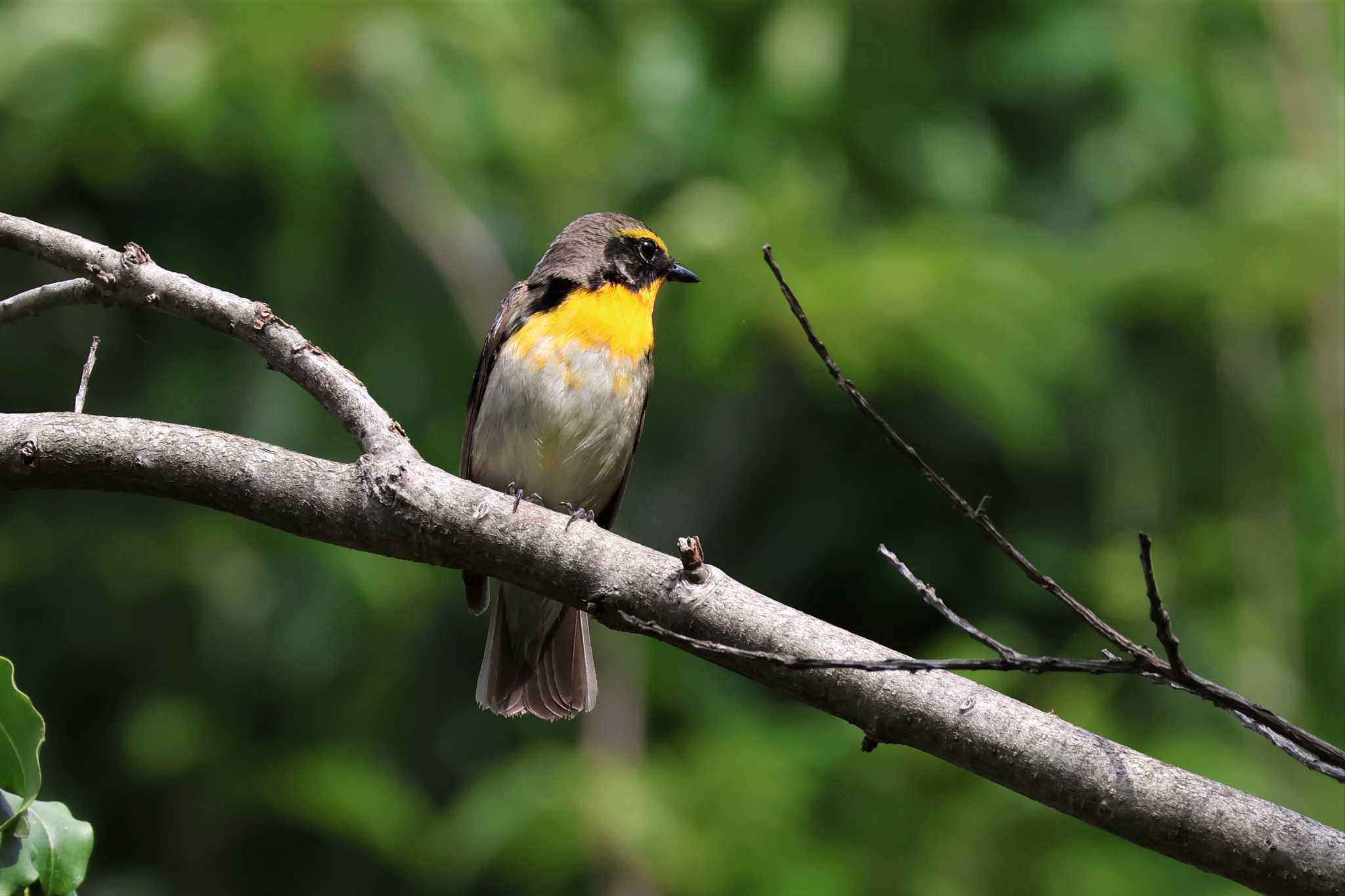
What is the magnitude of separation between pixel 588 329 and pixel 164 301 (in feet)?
6.51

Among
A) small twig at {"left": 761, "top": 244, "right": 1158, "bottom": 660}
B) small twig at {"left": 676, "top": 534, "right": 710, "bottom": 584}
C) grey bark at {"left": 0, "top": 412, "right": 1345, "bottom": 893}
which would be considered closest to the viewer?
small twig at {"left": 761, "top": 244, "right": 1158, "bottom": 660}

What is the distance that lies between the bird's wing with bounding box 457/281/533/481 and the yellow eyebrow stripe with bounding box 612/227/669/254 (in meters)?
0.45

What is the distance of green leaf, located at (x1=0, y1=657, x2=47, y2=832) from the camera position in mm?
1994

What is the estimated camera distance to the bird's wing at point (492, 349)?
15.6 ft

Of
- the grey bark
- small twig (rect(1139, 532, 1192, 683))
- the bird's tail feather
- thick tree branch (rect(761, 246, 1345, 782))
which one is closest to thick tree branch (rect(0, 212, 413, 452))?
the grey bark

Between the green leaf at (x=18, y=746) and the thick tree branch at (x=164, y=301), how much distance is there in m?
0.88

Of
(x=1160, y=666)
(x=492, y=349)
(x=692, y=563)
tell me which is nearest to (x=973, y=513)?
(x=1160, y=666)

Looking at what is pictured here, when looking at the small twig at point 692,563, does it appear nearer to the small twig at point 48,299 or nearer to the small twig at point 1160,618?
the small twig at point 1160,618

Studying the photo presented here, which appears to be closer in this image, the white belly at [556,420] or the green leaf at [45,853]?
the green leaf at [45,853]

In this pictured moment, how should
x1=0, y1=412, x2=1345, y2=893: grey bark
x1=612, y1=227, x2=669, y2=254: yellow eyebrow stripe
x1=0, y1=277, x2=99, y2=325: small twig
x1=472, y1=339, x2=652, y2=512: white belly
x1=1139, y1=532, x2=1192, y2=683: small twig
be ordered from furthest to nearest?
1. x1=612, y1=227, x2=669, y2=254: yellow eyebrow stripe
2. x1=472, y1=339, x2=652, y2=512: white belly
3. x1=0, y1=277, x2=99, y2=325: small twig
4. x1=0, y1=412, x2=1345, y2=893: grey bark
5. x1=1139, y1=532, x2=1192, y2=683: small twig

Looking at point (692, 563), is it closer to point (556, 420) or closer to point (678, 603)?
point (678, 603)

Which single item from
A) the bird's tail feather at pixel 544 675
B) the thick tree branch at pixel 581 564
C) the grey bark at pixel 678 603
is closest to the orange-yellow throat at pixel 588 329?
the bird's tail feather at pixel 544 675

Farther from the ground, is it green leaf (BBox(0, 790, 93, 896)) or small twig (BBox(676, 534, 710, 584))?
small twig (BBox(676, 534, 710, 584))

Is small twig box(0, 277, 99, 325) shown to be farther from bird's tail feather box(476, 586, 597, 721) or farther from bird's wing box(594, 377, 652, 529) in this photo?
bird's wing box(594, 377, 652, 529)
